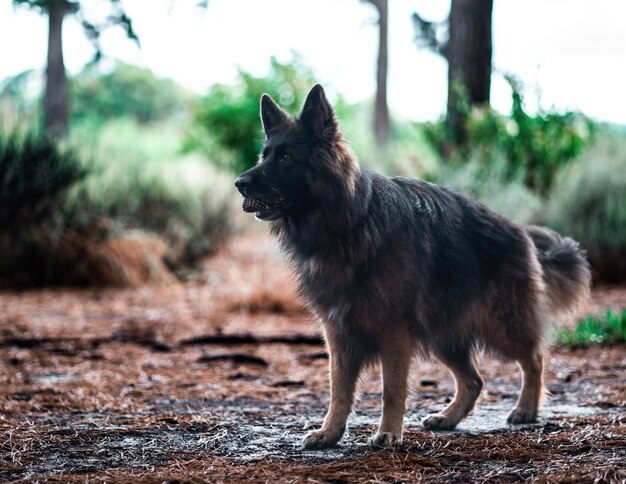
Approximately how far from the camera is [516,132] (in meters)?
12.6

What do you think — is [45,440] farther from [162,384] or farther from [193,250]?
[193,250]

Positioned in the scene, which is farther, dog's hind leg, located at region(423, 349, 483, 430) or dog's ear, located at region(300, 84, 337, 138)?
dog's hind leg, located at region(423, 349, 483, 430)

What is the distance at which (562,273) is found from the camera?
520cm

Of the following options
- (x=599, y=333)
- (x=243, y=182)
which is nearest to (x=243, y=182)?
(x=243, y=182)

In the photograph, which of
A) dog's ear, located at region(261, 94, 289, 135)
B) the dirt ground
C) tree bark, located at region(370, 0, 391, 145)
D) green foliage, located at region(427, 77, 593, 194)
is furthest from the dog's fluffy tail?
tree bark, located at region(370, 0, 391, 145)

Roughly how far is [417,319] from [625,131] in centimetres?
1185

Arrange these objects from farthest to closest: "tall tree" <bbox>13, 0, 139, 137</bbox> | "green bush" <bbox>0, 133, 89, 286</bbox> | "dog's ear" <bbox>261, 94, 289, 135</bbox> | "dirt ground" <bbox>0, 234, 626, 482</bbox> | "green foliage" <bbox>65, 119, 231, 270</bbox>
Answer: "tall tree" <bbox>13, 0, 139, 137</bbox> → "green foliage" <bbox>65, 119, 231, 270</bbox> → "green bush" <bbox>0, 133, 89, 286</bbox> → "dog's ear" <bbox>261, 94, 289, 135</bbox> → "dirt ground" <bbox>0, 234, 626, 482</bbox>

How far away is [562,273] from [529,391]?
2.96 ft

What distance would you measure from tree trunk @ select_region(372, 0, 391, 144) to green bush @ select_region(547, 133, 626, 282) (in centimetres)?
1109

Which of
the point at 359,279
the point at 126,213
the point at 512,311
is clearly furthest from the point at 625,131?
the point at 359,279

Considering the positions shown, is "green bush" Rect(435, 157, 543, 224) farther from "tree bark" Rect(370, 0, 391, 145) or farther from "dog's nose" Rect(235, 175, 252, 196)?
"tree bark" Rect(370, 0, 391, 145)

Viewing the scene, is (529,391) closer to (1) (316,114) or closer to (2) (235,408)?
(2) (235,408)

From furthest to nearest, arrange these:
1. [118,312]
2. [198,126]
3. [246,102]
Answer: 1. [198,126]
2. [246,102]
3. [118,312]

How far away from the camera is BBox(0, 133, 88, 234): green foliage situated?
36.6 feet
